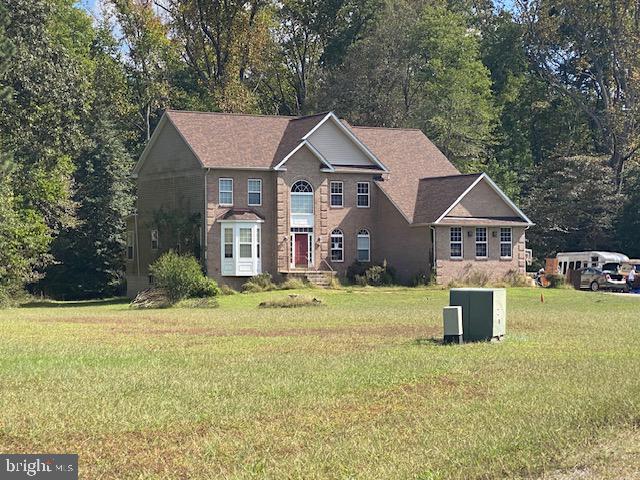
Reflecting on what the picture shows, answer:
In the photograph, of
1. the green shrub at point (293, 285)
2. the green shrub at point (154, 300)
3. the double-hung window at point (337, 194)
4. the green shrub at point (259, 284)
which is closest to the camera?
the green shrub at point (154, 300)

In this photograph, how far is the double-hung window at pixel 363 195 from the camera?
5925 centimetres

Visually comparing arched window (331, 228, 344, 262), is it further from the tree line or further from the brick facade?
the tree line

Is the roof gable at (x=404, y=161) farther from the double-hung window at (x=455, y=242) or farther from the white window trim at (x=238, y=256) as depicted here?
the white window trim at (x=238, y=256)

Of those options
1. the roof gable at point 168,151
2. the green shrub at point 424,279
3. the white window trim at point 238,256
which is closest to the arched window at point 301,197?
the white window trim at point 238,256

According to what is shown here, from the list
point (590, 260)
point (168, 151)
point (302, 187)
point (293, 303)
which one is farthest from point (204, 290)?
point (590, 260)

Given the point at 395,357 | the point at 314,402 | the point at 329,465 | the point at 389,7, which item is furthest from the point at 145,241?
the point at 329,465

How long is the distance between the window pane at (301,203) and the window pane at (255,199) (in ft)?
5.97

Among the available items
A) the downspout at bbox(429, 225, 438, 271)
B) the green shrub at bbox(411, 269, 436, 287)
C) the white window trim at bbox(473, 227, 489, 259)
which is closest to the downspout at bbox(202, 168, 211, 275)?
the green shrub at bbox(411, 269, 436, 287)

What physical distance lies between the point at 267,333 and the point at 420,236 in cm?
3039

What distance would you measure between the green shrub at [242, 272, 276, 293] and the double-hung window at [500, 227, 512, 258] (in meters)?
13.0

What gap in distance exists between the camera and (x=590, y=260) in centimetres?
6538

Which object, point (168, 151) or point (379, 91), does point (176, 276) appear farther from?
point (379, 91)

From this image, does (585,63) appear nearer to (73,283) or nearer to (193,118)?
(193,118)

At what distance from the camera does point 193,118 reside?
57.2 metres
